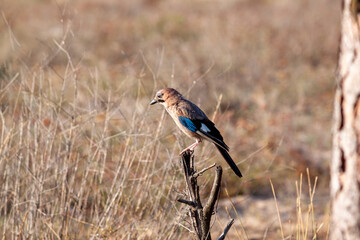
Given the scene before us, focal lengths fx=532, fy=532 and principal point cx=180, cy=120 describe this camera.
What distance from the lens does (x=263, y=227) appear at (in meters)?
6.14

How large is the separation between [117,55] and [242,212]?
7568mm

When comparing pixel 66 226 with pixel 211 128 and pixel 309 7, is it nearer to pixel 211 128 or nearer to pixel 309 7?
pixel 211 128

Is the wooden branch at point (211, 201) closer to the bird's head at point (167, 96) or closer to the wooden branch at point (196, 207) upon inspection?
the wooden branch at point (196, 207)

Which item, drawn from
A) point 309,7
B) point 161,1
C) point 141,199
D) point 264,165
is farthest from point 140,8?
point 141,199

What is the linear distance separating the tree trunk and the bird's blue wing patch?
942 mm

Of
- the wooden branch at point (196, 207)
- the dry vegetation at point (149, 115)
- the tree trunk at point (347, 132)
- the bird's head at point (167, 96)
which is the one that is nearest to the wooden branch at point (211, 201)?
the wooden branch at point (196, 207)

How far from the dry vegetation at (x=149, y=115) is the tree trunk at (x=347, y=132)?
41cm

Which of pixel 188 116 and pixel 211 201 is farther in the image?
pixel 188 116

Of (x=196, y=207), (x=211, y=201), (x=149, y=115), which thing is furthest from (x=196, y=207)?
(x=149, y=115)

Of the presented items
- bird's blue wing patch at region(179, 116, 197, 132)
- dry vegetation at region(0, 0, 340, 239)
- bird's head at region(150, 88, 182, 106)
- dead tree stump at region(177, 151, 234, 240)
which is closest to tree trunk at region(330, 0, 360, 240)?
dry vegetation at region(0, 0, 340, 239)

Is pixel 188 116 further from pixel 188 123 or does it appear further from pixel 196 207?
pixel 196 207

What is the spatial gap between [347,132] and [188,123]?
1.08 meters

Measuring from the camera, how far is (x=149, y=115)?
4.62 metres

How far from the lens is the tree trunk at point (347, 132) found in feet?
9.02
